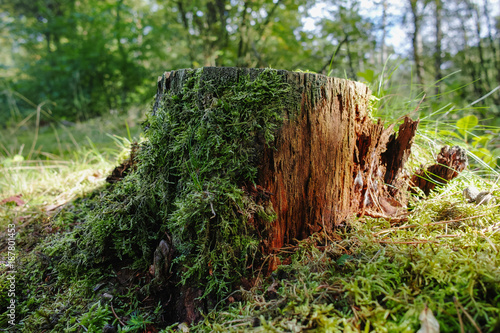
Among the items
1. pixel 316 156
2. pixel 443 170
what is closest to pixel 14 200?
pixel 316 156

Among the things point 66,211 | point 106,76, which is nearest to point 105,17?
point 106,76

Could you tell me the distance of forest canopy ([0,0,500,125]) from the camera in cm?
543

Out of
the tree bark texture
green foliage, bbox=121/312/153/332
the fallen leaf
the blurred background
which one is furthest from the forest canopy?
Answer: green foliage, bbox=121/312/153/332

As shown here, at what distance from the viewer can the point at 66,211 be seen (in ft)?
6.98

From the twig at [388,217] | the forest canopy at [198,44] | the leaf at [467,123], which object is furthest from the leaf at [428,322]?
the forest canopy at [198,44]

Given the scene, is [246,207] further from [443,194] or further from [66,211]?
[66,211]

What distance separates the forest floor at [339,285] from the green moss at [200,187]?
0.15 metres

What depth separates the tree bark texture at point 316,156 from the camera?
1404 millimetres

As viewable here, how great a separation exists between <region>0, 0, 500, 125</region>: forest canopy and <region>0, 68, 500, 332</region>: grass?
374 centimetres

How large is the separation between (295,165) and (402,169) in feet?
3.16

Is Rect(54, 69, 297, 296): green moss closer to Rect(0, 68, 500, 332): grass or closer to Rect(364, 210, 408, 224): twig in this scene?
Rect(0, 68, 500, 332): grass

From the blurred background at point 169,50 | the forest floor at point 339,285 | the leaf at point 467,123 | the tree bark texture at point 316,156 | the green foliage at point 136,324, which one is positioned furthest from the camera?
the blurred background at point 169,50

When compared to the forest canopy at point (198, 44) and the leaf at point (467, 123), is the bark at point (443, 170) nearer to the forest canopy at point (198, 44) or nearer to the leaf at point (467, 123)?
the leaf at point (467, 123)

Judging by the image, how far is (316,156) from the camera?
1.47 m
